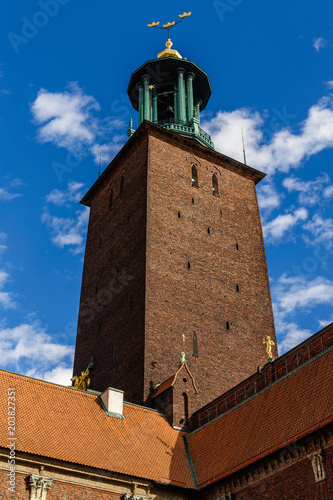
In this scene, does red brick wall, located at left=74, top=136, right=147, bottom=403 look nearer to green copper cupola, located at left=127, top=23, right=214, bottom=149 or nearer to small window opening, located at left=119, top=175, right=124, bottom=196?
small window opening, located at left=119, top=175, right=124, bottom=196

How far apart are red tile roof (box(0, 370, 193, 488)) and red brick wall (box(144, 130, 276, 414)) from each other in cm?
259

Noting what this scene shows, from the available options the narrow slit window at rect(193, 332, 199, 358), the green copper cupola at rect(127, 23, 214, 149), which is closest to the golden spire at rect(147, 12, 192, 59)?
the green copper cupola at rect(127, 23, 214, 149)

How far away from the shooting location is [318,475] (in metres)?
15.1

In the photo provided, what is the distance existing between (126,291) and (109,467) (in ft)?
35.5

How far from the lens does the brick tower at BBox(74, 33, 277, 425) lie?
2547cm

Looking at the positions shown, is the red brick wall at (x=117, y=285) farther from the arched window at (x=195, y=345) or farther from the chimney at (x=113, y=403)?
the chimney at (x=113, y=403)

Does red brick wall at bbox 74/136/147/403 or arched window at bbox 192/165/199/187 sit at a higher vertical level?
arched window at bbox 192/165/199/187

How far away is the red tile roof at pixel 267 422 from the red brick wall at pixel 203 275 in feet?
11.1

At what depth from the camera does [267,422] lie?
18.1 metres

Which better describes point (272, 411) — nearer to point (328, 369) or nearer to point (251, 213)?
point (328, 369)

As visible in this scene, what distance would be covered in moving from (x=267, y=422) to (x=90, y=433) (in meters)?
5.31

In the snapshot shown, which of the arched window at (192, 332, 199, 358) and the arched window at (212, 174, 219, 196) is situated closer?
the arched window at (192, 332, 199, 358)

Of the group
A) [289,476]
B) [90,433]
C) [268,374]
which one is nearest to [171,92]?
[268,374]

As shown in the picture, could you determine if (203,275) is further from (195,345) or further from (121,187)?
(121,187)
